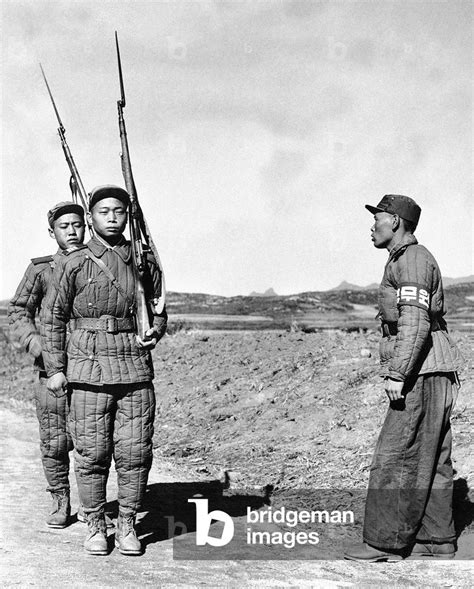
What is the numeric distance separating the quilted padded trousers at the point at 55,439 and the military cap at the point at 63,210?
123 cm

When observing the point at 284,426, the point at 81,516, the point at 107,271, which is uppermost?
the point at 107,271

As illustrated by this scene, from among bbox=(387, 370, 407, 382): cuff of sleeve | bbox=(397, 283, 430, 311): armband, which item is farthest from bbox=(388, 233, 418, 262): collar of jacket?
bbox=(387, 370, 407, 382): cuff of sleeve

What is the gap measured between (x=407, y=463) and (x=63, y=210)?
122 inches

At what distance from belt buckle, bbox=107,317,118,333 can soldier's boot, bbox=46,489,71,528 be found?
63.2 inches

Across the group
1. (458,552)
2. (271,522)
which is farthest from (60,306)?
(458,552)

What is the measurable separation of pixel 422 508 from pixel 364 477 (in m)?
2.35

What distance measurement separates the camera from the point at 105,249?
581 centimetres

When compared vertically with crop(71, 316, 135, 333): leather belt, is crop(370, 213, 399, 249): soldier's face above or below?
above

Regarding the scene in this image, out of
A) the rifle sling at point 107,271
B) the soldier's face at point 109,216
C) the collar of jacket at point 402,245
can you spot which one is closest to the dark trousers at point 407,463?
the collar of jacket at point 402,245

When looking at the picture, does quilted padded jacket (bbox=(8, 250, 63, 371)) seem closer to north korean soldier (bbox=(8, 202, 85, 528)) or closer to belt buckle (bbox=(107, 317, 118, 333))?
north korean soldier (bbox=(8, 202, 85, 528))

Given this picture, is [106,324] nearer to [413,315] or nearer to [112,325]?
[112,325]

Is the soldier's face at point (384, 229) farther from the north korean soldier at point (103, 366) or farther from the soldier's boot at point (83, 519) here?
the soldier's boot at point (83, 519)

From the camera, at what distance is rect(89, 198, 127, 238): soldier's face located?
5715 millimetres

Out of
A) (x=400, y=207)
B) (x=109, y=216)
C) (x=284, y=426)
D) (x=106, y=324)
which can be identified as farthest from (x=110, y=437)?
(x=284, y=426)
